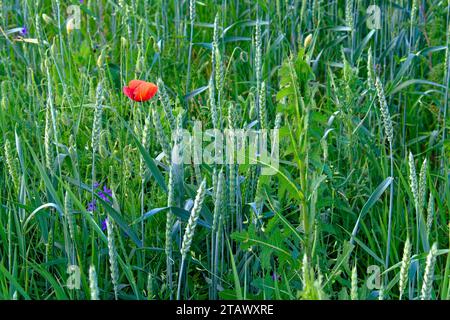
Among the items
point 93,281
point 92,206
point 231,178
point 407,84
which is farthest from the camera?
point 407,84

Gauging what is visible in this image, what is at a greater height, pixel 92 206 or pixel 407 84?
pixel 407 84

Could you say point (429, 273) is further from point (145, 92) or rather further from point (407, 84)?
point (407, 84)

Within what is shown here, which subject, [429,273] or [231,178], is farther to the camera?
[231,178]

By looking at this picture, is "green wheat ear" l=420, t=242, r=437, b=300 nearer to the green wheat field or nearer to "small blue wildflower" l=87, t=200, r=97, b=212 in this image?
the green wheat field

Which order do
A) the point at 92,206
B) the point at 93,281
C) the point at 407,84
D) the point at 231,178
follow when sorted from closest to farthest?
the point at 93,281 < the point at 231,178 < the point at 92,206 < the point at 407,84

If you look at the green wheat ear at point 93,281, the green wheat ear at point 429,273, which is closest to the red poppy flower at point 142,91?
the green wheat ear at point 93,281

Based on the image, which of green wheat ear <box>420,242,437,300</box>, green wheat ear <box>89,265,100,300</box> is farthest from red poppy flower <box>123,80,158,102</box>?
green wheat ear <box>420,242,437,300</box>

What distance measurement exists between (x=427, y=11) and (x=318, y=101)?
0.55 metres

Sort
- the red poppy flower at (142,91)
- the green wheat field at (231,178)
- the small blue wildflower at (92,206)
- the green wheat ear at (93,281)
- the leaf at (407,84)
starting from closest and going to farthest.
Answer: the green wheat ear at (93,281) < the green wheat field at (231,178) < the small blue wildflower at (92,206) < the red poppy flower at (142,91) < the leaf at (407,84)

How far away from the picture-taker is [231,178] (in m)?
1.51

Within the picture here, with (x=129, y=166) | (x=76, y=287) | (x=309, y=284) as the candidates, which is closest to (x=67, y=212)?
(x=76, y=287)

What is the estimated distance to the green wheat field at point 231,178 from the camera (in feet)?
4.63

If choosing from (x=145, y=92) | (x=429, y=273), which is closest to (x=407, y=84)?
(x=145, y=92)

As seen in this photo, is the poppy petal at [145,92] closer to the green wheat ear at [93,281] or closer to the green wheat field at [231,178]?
the green wheat field at [231,178]
